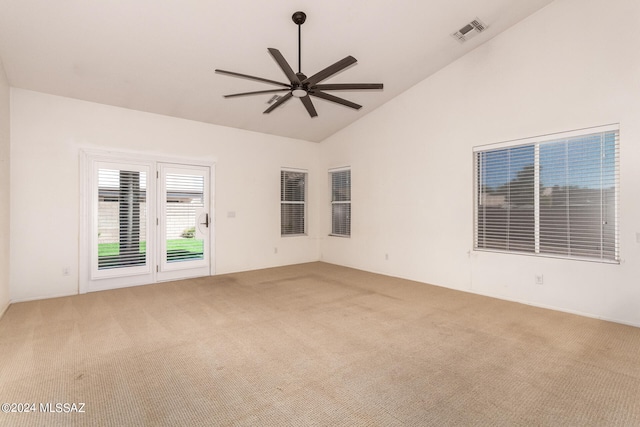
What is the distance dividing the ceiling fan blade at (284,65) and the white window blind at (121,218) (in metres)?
3.51

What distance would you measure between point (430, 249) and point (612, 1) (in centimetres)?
378

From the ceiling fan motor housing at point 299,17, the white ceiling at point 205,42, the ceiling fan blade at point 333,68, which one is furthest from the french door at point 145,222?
the ceiling fan blade at point 333,68

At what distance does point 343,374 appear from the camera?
94.1 inches

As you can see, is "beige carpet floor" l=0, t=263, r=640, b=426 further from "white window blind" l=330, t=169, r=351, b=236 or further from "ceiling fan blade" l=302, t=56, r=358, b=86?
"white window blind" l=330, t=169, r=351, b=236

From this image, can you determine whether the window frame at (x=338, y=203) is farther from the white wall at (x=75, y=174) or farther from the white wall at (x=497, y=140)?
the white wall at (x=75, y=174)

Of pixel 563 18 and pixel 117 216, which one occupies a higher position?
pixel 563 18

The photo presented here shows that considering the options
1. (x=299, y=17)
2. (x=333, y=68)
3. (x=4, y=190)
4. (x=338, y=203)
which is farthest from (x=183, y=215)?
(x=333, y=68)

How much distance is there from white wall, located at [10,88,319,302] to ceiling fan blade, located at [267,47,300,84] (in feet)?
11.1

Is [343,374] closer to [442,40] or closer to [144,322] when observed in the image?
[144,322]

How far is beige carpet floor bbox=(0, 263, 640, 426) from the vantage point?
194 centimetres

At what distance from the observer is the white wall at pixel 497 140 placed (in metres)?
3.45

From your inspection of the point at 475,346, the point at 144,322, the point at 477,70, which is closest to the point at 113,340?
the point at 144,322

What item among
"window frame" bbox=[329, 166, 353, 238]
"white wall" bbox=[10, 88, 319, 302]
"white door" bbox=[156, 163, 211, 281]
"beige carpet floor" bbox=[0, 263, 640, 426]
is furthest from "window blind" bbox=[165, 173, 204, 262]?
"window frame" bbox=[329, 166, 353, 238]

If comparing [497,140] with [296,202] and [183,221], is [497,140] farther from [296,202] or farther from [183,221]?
[183,221]
